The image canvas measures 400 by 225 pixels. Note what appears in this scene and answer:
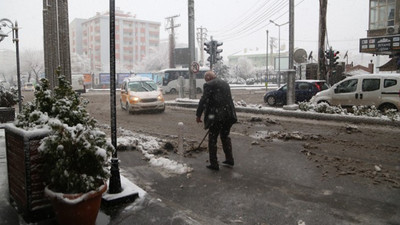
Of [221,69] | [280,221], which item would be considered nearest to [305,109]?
[280,221]

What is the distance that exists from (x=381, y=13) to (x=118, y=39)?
3314 inches

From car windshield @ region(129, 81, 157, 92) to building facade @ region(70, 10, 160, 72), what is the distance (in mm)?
83531

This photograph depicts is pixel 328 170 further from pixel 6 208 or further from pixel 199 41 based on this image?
pixel 199 41

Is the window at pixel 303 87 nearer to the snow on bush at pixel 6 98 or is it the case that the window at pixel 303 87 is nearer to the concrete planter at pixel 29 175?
the snow on bush at pixel 6 98

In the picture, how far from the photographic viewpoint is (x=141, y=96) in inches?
657

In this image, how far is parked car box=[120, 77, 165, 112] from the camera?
1661 centimetres

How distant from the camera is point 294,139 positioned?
9.56 m

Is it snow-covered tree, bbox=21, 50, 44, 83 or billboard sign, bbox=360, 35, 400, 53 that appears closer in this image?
billboard sign, bbox=360, 35, 400, 53

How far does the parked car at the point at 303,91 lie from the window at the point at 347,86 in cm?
380

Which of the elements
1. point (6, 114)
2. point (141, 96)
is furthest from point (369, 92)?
point (6, 114)

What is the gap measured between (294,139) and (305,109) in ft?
17.6

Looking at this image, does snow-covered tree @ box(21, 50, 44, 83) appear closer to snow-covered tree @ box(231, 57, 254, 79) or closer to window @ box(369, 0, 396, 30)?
snow-covered tree @ box(231, 57, 254, 79)

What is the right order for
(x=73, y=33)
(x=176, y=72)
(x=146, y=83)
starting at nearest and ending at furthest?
1. (x=146, y=83)
2. (x=176, y=72)
3. (x=73, y=33)

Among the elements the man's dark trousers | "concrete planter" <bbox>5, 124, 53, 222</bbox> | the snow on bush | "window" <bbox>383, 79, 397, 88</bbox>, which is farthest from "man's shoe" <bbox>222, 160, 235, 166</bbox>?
the snow on bush
